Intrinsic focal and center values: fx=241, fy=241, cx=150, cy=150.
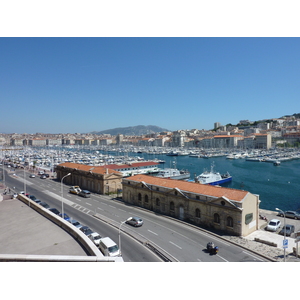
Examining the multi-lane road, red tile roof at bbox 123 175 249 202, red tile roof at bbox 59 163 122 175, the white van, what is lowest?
the multi-lane road

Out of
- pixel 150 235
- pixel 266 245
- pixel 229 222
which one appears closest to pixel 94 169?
pixel 150 235

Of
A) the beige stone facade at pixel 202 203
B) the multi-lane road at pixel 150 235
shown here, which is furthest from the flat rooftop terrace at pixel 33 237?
the beige stone facade at pixel 202 203

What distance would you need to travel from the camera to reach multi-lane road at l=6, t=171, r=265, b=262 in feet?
37.2

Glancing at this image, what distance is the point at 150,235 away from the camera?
45.4ft

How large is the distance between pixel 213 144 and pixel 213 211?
114742mm

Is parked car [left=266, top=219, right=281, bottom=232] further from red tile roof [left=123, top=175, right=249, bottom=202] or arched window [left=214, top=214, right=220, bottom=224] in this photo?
arched window [left=214, top=214, right=220, bottom=224]

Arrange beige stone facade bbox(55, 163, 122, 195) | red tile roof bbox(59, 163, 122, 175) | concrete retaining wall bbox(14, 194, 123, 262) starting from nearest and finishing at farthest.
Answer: concrete retaining wall bbox(14, 194, 123, 262), beige stone facade bbox(55, 163, 122, 195), red tile roof bbox(59, 163, 122, 175)

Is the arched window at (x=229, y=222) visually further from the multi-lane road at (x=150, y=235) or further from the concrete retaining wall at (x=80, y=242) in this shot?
the concrete retaining wall at (x=80, y=242)

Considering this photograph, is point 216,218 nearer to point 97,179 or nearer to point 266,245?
point 266,245

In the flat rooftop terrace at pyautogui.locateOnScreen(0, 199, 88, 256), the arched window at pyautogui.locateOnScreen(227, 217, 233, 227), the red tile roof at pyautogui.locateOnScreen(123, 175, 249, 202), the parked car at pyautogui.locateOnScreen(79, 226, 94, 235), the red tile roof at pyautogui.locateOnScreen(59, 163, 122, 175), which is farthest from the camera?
the red tile roof at pyautogui.locateOnScreen(59, 163, 122, 175)

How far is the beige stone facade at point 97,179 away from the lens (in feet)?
85.6

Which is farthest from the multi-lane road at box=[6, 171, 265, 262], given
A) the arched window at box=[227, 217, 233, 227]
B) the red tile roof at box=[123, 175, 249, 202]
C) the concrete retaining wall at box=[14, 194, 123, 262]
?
the concrete retaining wall at box=[14, 194, 123, 262]

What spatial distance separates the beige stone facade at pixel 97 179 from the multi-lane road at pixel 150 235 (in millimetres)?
4369

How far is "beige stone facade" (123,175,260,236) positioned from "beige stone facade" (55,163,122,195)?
18.2 feet
